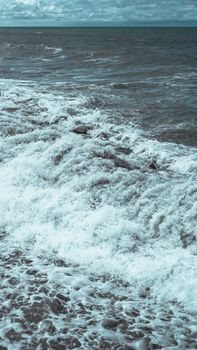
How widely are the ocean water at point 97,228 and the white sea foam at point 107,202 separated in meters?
0.02

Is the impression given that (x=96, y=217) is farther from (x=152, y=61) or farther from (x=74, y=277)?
(x=152, y=61)

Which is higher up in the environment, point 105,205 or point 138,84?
point 138,84

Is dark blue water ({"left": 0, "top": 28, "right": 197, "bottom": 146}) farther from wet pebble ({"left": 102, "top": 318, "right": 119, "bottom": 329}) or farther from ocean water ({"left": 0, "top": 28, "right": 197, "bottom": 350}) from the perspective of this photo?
wet pebble ({"left": 102, "top": 318, "right": 119, "bottom": 329})

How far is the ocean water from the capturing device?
5.05 m

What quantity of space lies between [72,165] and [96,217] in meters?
2.12

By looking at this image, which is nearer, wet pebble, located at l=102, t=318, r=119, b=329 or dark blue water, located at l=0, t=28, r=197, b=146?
wet pebble, located at l=102, t=318, r=119, b=329

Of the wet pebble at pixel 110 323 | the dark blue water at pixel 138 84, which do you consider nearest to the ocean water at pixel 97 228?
the wet pebble at pixel 110 323

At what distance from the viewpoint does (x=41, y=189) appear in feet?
27.9

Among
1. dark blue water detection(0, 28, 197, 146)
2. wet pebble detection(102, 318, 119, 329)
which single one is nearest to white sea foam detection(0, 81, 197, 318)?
wet pebble detection(102, 318, 119, 329)

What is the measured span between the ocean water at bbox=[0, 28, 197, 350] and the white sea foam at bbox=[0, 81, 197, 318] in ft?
0.07

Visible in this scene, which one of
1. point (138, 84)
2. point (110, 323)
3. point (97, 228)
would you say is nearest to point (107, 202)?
point (97, 228)

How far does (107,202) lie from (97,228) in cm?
80

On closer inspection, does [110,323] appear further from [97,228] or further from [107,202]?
[107,202]

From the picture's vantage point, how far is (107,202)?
7781mm
